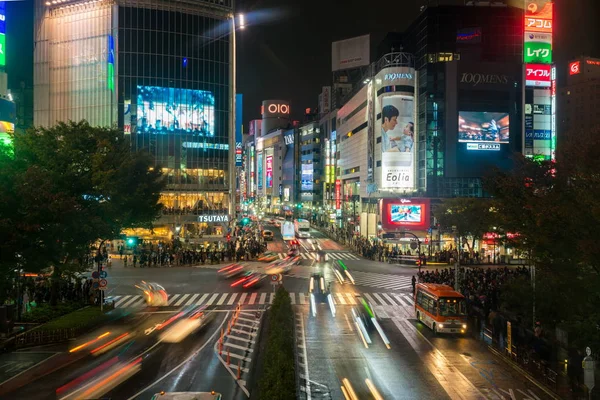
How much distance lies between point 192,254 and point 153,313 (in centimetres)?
2488

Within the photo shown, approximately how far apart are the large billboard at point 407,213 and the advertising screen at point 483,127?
36.4 ft

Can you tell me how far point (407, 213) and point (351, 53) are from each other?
5321 cm

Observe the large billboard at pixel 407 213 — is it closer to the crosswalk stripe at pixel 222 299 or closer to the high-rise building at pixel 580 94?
the crosswalk stripe at pixel 222 299

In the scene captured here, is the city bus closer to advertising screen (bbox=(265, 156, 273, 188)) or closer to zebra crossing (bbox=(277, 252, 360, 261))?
zebra crossing (bbox=(277, 252, 360, 261))

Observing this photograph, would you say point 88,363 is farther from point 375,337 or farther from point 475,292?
point 475,292

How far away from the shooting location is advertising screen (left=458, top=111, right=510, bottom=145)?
217 ft

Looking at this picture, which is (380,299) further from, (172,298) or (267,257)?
(267,257)

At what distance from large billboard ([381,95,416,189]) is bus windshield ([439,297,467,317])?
152 ft

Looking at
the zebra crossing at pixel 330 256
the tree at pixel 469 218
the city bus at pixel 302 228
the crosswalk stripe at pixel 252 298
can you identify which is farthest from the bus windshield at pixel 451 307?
the city bus at pixel 302 228

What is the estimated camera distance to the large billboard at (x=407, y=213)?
62500 mm

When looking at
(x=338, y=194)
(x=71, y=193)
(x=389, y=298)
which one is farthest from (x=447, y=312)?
(x=338, y=194)

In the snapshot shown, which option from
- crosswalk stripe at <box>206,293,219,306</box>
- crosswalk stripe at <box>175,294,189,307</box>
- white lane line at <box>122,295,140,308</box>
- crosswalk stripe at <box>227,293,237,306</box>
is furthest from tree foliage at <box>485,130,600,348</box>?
white lane line at <box>122,295,140,308</box>

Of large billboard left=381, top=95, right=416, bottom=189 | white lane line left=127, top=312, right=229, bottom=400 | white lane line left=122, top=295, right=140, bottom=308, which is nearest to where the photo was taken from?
white lane line left=127, top=312, right=229, bottom=400

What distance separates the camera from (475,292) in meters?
30.7
